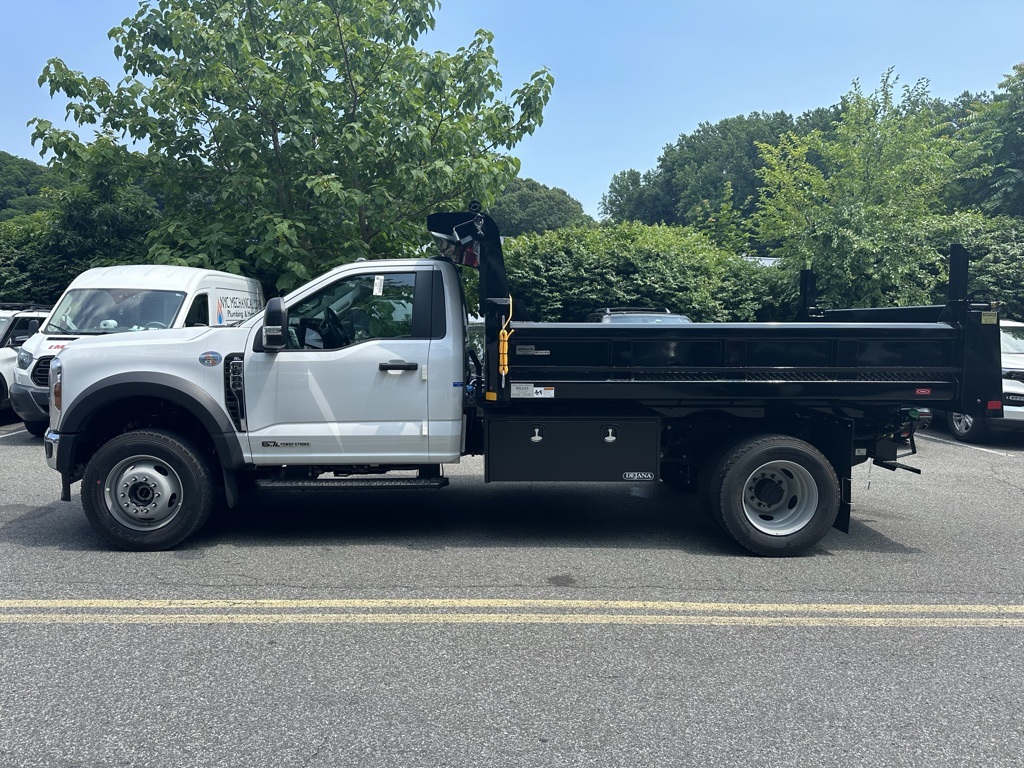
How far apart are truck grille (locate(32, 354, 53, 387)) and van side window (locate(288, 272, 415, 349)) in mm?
5928

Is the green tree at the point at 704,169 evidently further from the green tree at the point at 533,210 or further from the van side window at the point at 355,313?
the van side window at the point at 355,313

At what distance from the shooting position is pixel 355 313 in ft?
20.8

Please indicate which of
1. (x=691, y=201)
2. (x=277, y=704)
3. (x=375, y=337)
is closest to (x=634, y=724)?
(x=277, y=704)

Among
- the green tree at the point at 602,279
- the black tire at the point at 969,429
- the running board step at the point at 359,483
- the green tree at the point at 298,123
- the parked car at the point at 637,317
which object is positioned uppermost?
the green tree at the point at 298,123

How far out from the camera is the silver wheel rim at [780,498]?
20.2ft

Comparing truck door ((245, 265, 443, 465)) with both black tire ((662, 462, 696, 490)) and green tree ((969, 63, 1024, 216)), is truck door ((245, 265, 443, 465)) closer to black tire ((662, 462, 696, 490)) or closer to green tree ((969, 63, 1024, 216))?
black tire ((662, 462, 696, 490))

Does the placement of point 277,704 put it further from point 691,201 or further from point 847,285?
point 691,201

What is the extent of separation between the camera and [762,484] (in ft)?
20.6

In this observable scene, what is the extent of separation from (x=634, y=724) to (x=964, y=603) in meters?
2.81

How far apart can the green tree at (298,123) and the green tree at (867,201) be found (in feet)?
21.5

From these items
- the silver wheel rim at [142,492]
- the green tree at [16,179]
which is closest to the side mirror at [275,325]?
the silver wheel rim at [142,492]

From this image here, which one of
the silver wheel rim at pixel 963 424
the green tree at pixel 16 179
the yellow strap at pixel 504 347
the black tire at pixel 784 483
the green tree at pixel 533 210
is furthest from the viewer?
the green tree at pixel 533 210

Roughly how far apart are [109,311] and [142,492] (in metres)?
6.07

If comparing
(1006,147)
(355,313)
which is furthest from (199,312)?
(1006,147)
